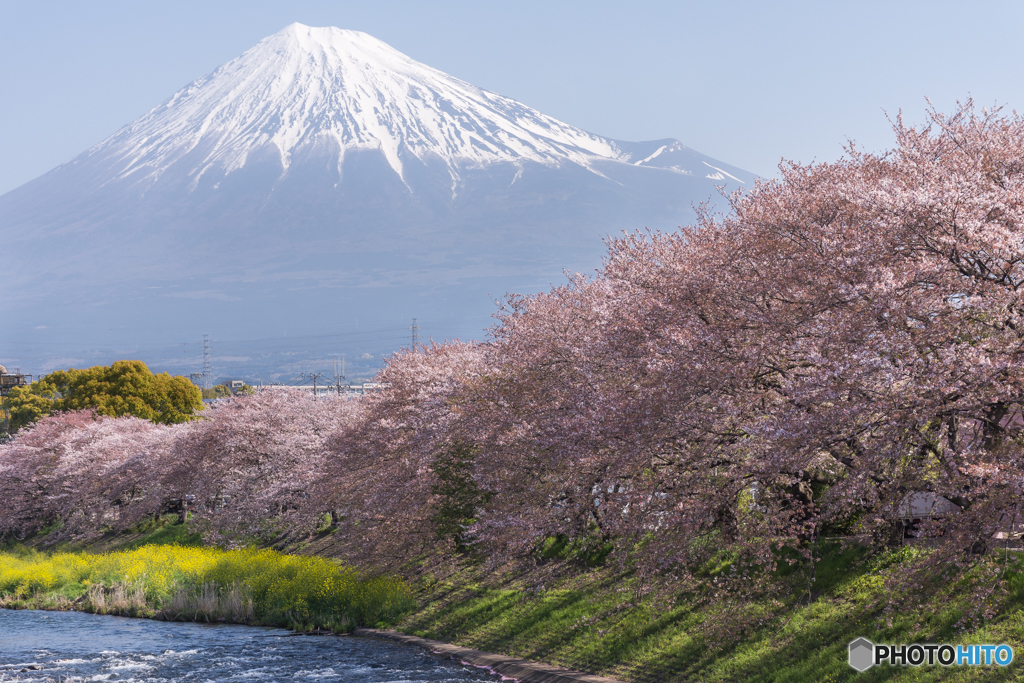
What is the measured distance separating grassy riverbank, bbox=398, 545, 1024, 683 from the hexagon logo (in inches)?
6.8

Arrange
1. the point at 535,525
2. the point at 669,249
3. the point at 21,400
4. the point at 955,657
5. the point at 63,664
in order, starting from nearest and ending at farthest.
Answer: the point at 955,657
the point at 535,525
the point at 669,249
the point at 63,664
the point at 21,400

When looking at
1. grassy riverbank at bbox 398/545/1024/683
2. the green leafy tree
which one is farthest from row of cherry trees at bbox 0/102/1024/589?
the green leafy tree

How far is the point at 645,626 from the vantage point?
875 inches

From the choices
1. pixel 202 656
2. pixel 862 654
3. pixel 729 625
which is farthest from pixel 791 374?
pixel 202 656

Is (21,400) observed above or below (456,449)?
above

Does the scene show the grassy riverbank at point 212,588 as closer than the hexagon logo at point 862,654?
No

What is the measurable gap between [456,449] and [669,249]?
34.5 ft

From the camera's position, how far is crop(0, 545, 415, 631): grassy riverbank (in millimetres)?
31031

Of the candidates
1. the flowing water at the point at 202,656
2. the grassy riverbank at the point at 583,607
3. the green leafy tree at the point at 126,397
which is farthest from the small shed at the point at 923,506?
the green leafy tree at the point at 126,397

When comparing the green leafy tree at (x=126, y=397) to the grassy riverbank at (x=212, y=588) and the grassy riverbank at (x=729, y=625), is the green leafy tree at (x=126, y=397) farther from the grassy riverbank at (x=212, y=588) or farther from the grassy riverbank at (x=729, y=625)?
the grassy riverbank at (x=729, y=625)

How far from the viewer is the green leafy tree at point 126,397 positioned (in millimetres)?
65500

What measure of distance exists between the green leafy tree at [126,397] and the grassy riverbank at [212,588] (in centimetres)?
2353

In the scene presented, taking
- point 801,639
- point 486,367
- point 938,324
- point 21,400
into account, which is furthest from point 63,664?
point 21,400

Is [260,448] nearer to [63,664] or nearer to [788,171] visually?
[63,664]
